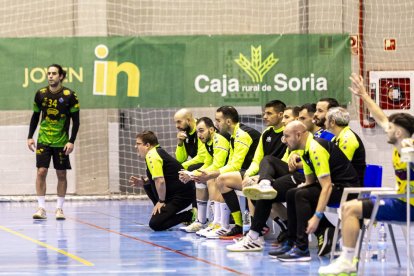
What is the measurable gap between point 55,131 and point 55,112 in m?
0.27

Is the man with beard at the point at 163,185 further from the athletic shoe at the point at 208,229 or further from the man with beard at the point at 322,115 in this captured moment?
the man with beard at the point at 322,115

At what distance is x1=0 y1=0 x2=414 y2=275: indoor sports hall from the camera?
662 inches

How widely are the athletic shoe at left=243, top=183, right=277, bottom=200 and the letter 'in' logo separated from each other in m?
7.48

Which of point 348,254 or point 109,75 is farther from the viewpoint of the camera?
point 109,75

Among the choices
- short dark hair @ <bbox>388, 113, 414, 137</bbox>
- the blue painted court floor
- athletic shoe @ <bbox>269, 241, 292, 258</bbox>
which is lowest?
the blue painted court floor

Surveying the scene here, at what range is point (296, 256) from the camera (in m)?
9.34

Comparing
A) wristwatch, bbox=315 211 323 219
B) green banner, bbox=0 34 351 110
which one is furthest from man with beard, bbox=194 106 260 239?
green banner, bbox=0 34 351 110

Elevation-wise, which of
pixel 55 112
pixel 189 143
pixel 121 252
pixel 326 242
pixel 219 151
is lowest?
pixel 121 252

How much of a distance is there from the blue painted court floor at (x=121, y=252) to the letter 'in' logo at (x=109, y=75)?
3012 mm

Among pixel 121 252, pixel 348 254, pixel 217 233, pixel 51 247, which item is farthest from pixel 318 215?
pixel 51 247

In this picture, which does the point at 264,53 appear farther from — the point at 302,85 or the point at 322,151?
the point at 322,151

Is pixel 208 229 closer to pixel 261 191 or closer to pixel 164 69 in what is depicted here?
pixel 261 191

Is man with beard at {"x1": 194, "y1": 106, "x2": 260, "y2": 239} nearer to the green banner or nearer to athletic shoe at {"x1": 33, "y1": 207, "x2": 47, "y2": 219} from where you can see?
athletic shoe at {"x1": 33, "y1": 207, "x2": 47, "y2": 219}

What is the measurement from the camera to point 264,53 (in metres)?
16.9
